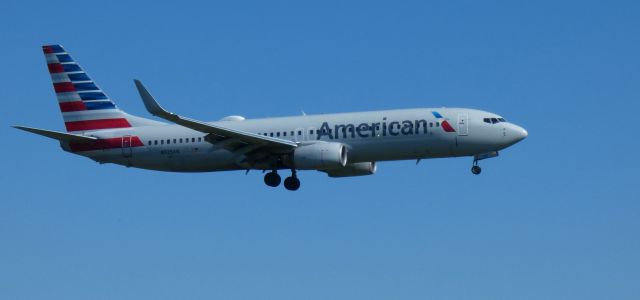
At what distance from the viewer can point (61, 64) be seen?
230 feet

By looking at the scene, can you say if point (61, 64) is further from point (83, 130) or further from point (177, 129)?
point (177, 129)

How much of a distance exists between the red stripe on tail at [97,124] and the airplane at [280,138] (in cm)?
6

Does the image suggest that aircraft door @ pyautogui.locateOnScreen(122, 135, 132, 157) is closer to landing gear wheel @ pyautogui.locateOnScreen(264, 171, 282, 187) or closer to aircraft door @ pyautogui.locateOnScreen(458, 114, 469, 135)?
landing gear wheel @ pyautogui.locateOnScreen(264, 171, 282, 187)

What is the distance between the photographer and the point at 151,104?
5553cm

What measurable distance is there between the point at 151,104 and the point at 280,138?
29.0ft

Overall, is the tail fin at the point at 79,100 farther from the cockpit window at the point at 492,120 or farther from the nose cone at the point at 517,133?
the nose cone at the point at 517,133

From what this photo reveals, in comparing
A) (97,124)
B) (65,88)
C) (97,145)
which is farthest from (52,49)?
(97,145)

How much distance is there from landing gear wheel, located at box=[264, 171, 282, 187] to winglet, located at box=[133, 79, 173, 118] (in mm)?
9185

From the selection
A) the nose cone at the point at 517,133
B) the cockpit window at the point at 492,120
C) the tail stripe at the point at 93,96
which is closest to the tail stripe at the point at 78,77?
the tail stripe at the point at 93,96

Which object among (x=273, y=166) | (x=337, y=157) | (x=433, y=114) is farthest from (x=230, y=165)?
(x=433, y=114)

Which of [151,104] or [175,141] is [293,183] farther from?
[151,104]

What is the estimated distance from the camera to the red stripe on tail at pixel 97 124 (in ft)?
220

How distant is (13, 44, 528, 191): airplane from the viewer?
5881 cm

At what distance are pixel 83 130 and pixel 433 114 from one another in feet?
69.2
